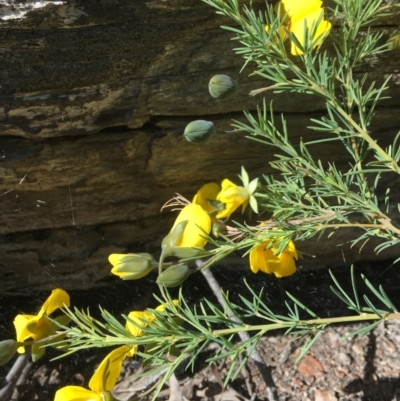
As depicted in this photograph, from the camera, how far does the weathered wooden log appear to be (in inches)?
37.6

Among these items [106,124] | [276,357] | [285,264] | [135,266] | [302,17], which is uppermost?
[302,17]

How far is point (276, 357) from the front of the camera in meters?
1.31

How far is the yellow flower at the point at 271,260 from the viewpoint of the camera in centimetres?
97

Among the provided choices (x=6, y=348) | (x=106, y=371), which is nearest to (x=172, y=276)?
(x=106, y=371)

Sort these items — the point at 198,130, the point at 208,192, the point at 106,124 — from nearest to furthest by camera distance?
1. the point at 198,130
2. the point at 106,124
3. the point at 208,192

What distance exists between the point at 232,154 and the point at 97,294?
0.51 metres

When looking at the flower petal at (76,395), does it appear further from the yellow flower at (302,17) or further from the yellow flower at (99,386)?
the yellow flower at (302,17)

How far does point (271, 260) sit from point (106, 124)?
1.31ft

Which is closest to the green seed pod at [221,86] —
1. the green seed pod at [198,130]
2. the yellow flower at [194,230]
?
the green seed pod at [198,130]

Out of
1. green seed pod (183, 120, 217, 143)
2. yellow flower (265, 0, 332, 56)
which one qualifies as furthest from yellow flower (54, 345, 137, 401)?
yellow flower (265, 0, 332, 56)

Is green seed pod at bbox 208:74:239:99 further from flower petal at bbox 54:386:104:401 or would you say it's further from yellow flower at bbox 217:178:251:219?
flower petal at bbox 54:386:104:401

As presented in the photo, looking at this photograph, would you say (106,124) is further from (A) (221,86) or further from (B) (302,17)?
(B) (302,17)

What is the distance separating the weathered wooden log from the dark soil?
0.10m

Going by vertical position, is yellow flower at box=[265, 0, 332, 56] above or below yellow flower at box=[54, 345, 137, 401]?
above
